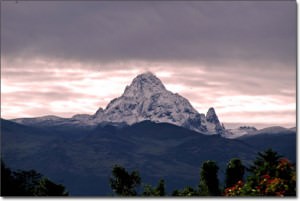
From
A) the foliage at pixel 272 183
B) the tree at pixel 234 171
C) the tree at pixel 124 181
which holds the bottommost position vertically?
the foliage at pixel 272 183

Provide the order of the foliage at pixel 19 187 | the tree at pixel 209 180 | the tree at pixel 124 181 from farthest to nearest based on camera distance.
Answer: the tree at pixel 124 181 → the tree at pixel 209 180 → the foliage at pixel 19 187

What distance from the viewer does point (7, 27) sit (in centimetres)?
2878

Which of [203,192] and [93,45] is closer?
[93,45]

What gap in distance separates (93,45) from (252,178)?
387 inches

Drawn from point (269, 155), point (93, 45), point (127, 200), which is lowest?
point (127, 200)

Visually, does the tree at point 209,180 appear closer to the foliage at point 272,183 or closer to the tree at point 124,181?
the tree at point 124,181

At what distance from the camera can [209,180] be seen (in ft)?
122

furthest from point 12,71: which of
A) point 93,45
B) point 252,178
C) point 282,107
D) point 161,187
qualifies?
→ point 252,178

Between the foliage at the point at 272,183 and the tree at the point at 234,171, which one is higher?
the tree at the point at 234,171

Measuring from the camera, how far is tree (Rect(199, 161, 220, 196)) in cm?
3423

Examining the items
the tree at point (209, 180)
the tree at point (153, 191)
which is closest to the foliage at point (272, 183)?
the tree at point (209, 180)

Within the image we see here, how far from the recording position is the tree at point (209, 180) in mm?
34231

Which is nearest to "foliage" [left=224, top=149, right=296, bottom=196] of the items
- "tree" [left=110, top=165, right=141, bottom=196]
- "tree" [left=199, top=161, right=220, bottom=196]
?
"tree" [left=199, top=161, right=220, bottom=196]

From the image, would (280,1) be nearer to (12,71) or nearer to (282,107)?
(282,107)
